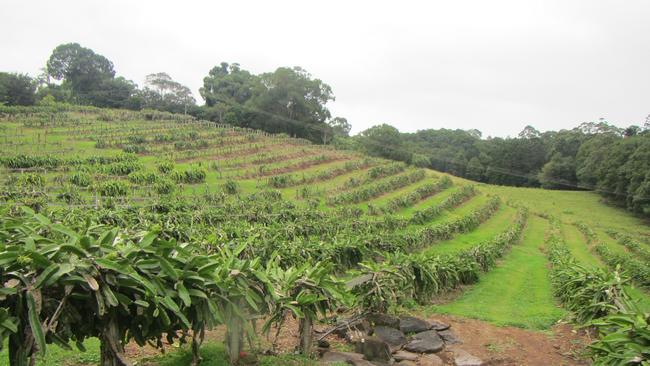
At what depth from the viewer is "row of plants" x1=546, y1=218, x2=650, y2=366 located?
5609 mm

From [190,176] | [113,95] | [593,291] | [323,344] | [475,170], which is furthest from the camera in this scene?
[113,95]

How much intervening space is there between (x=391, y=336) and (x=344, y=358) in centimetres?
192

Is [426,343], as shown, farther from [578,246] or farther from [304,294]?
[578,246]

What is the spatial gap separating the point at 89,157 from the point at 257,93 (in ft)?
107

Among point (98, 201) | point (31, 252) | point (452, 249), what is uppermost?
point (31, 252)

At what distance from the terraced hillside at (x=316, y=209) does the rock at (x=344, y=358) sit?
1.78 metres

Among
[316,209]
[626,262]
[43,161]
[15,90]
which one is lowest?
→ [626,262]

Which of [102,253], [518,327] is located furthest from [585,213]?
[102,253]

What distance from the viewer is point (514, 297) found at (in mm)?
15336

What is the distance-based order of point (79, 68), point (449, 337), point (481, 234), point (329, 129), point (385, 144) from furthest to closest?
point (79, 68) → point (329, 129) → point (385, 144) → point (481, 234) → point (449, 337)

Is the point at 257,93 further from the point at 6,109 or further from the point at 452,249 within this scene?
the point at 452,249

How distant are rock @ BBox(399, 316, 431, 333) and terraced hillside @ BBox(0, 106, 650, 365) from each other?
47 centimetres

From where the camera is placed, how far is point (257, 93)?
64.3 meters

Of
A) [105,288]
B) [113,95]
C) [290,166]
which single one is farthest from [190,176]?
[113,95]
